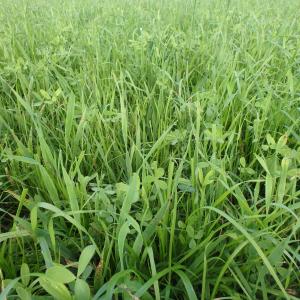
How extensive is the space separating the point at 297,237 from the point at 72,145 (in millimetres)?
767

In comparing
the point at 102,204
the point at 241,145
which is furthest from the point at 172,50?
the point at 102,204

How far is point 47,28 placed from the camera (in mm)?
2236

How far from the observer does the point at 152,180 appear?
0.79m

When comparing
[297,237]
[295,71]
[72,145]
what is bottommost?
[297,237]

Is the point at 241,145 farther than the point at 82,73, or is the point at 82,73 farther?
the point at 82,73

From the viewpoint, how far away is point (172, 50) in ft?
5.82

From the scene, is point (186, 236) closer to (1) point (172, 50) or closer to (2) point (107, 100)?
(2) point (107, 100)

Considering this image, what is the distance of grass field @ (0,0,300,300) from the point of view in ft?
2.33

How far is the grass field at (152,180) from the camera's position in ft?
2.33

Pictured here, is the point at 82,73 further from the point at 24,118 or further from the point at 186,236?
the point at 186,236

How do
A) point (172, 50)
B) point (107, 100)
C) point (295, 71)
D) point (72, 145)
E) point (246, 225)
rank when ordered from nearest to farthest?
1. point (246, 225)
2. point (72, 145)
3. point (107, 100)
4. point (295, 71)
5. point (172, 50)

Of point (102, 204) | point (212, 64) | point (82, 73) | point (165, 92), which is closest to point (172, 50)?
point (212, 64)

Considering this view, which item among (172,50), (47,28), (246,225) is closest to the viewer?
(246,225)

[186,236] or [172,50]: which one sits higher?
[172,50]
